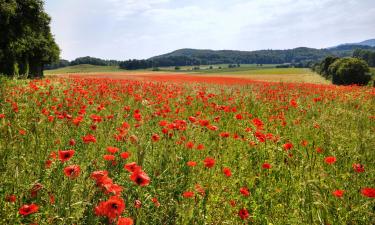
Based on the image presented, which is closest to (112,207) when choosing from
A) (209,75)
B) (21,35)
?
(21,35)

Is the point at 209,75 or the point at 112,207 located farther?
the point at 209,75

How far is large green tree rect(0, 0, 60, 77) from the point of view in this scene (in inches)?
991

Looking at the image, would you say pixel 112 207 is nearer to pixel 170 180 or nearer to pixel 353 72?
pixel 170 180

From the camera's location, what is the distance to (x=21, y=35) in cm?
2795

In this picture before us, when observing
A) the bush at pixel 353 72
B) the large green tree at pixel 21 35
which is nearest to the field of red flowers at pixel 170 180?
the large green tree at pixel 21 35

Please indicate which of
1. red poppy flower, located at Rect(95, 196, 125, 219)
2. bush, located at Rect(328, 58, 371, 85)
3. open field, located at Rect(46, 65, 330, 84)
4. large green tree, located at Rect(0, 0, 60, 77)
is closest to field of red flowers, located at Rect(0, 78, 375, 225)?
red poppy flower, located at Rect(95, 196, 125, 219)

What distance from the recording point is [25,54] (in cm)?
3086

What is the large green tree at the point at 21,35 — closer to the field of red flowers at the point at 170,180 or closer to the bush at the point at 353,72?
the field of red flowers at the point at 170,180

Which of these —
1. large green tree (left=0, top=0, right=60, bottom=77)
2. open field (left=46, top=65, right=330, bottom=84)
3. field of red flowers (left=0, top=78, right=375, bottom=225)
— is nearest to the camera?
field of red flowers (left=0, top=78, right=375, bottom=225)

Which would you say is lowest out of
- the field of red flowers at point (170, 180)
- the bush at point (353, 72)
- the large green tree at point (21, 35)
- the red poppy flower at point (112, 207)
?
the bush at point (353, 72)

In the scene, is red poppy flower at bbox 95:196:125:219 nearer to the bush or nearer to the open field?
the open field

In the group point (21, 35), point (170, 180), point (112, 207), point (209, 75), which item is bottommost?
Answer: point (209, 75)

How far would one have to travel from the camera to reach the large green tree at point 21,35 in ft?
82.6

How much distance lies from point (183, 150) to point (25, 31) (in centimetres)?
2855
